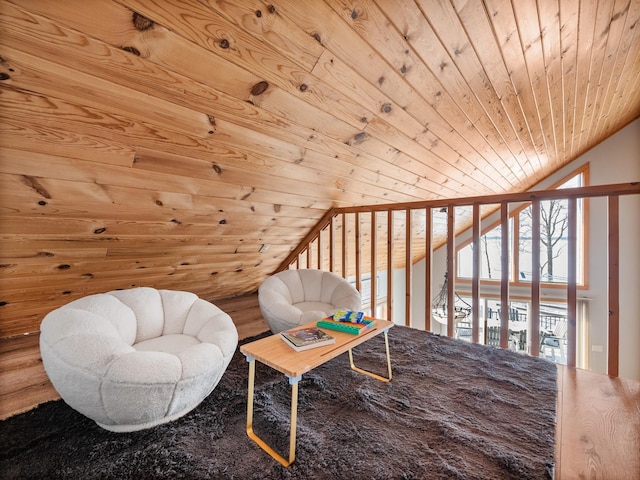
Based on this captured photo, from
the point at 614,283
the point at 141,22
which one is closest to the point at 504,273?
the point at 614,283

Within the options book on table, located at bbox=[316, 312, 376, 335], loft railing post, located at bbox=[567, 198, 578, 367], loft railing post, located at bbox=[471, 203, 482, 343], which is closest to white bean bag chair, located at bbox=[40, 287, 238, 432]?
book on table, located at bbox=[316, 312, 376, 335]

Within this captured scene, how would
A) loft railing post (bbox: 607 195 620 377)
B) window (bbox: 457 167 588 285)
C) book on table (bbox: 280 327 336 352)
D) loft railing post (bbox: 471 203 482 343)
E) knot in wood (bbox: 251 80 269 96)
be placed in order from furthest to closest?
1. window (bbox: 457 167 588 285)
2. loft railing post (bbox: 471 203 482 343)
3. loft railing post (bbox: 607 195 620 377)
4. knot in wood (bbox: 251 80 269 96)
5. book on table (bbox: 280 327 336 352)

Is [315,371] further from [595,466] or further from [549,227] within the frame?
[549,227]

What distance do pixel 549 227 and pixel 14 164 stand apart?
22.1ft

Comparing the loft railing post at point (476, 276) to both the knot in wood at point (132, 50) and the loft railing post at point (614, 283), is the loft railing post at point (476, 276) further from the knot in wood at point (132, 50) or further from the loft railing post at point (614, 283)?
the knot in wood at point (132, 50)

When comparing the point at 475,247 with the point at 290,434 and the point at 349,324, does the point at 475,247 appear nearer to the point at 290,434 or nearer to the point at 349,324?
the point at 349,324

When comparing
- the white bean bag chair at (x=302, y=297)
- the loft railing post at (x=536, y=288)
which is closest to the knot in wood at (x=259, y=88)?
the white bean bag chair at (x=302, y=297)

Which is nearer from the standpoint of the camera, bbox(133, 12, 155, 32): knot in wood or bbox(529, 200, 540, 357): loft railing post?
bbox(133, 12, 155, 32): knot in wood

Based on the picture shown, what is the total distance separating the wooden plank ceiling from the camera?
1.16 metres

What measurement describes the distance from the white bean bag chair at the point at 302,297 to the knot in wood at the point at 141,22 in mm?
1674

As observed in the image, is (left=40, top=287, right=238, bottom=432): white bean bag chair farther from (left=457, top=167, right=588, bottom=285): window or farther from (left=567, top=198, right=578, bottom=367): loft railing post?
(left=457, top=167, right=588, bottom=285): window

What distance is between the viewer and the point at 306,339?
1397mm

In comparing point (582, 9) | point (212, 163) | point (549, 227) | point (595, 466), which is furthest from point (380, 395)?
point (549, 227)

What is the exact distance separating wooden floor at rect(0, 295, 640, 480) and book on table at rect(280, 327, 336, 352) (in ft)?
3.18
